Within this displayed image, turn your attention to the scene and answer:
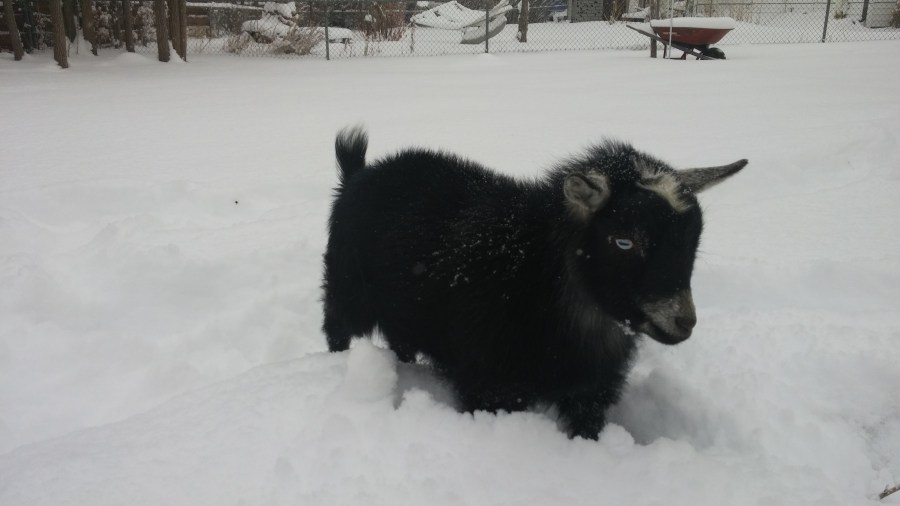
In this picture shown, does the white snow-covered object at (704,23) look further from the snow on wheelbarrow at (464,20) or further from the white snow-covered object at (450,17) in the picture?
the white snow-covered object at (450,17)

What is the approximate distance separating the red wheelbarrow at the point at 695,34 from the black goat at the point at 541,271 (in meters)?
13.1

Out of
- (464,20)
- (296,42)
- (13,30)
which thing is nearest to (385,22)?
(296,42)

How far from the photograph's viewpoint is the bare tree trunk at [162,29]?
12.9 m

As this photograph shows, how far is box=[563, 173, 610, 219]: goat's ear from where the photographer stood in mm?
1850

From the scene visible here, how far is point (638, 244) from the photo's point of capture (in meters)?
1.88

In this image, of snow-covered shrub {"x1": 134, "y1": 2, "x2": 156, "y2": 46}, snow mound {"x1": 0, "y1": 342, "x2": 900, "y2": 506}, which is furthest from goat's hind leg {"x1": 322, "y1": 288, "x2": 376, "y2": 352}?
snow-covered shrub {"x1": 134, "y1": 2, "x2": 156, "y2": 46}

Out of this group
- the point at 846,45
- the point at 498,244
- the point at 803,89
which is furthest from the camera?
the point at 846,45

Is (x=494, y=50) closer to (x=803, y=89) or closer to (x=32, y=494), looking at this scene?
(x=803, y=89)

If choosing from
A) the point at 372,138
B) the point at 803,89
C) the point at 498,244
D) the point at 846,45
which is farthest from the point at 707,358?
the point at 846,45

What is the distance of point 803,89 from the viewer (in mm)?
9008

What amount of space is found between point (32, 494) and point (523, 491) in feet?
4.46

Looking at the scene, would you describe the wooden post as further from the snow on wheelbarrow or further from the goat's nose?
the goat's nose

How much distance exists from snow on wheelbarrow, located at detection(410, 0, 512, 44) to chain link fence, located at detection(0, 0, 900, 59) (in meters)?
0.04

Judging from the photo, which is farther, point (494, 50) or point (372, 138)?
point (494, 50)
